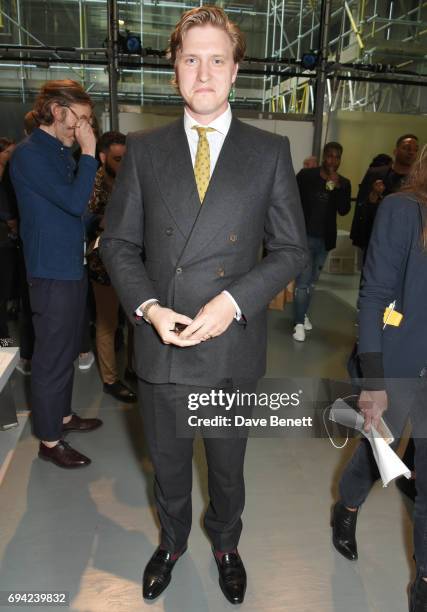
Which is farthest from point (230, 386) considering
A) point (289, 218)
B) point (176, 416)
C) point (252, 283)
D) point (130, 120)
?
point (130, 120)

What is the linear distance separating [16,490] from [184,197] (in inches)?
65.2

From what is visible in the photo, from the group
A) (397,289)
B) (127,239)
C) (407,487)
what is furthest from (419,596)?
(127,239)

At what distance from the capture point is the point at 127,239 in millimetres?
1414

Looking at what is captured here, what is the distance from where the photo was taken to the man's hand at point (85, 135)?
2.16 metres

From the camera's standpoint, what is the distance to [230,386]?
4.91 feet

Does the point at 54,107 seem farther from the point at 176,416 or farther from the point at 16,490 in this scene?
the point at 16,490

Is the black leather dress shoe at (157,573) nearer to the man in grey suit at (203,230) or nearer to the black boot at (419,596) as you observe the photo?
the man in grey suit at (203,230)

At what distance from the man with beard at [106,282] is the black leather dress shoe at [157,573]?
1375mm

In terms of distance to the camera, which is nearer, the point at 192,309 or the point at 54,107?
the point at 192,309

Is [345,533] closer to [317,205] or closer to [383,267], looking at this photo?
[383,267]

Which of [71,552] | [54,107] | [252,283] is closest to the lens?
[252,283]

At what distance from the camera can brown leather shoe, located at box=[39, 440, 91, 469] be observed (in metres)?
2.42

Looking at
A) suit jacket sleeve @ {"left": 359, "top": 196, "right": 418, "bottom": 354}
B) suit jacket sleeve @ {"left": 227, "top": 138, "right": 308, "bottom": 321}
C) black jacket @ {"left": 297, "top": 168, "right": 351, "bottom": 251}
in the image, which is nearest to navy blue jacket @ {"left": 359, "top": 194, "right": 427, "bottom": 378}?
suit jacket sleeve @ {"left": 359, "top": 196, "right": 418, "bottom": 354}

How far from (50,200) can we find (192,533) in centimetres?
148
